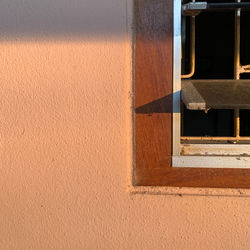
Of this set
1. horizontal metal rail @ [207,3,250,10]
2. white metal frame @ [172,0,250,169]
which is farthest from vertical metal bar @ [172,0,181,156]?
horizontal metal rail @ [207,3,250,10]

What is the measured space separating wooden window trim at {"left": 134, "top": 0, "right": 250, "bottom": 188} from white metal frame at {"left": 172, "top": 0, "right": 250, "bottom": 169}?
16mm

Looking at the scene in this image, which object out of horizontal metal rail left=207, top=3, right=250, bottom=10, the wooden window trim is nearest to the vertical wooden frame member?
the wooden window trim

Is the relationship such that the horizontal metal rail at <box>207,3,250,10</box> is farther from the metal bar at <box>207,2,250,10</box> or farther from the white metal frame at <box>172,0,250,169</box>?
the white metal frame at <box>172,0,250,169</box>

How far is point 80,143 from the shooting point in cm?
115

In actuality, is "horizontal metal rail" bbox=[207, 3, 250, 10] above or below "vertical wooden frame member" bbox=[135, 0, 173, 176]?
above

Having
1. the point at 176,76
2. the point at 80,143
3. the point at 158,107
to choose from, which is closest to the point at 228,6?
the point at 176,76

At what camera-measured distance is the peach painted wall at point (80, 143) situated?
1.12 meters

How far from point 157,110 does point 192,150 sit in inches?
7.8

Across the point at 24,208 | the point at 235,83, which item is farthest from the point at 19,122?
the point at 235,83

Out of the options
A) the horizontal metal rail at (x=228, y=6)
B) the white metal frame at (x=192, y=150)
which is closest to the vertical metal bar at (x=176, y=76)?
the white metal frame at (x=192, y=150)

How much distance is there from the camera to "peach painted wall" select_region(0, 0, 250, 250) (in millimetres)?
1118

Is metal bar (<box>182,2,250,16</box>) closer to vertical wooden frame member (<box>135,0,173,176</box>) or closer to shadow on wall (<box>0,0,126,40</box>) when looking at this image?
vertical wooden frame member (<box>135,0,173,176</box>)

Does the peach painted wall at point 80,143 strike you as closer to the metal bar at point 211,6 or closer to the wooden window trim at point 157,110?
the wooden window trim at point 157,110

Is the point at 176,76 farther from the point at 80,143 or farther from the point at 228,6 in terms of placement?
the point at 80,143
